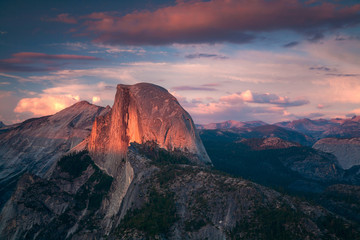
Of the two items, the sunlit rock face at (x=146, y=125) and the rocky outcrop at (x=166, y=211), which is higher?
the sunlit rock face at (x=146, y=125)

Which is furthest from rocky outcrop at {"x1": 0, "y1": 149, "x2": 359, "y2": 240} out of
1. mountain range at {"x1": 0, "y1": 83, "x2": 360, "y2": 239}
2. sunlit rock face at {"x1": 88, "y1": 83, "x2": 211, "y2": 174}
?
sunlit rock face at {"x1": 88, "y1": 83, "x2": 211, "y2": 174}

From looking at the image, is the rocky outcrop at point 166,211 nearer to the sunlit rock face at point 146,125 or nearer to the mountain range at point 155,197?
the mountain range at point 155,197

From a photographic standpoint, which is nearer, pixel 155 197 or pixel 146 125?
pixel 155 197

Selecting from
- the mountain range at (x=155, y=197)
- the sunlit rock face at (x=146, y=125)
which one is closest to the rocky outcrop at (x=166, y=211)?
the mountain range at (x=155, y=197)

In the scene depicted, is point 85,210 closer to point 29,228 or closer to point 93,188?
point 93,188

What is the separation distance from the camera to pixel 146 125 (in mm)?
167125

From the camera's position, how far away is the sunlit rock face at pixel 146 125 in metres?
164

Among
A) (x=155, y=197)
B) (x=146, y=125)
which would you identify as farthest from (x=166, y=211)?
(x=146, y=125)

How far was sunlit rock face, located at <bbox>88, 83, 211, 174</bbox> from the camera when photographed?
16400 centimetres

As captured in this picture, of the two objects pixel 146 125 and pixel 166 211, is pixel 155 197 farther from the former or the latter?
pixel 146 125

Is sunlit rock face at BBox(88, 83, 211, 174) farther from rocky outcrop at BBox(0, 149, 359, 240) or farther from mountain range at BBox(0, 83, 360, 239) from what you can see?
rocky outcrop at BBox(0, 149, 359, 240)

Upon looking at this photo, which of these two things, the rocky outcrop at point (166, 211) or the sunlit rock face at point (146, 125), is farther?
the sunlit rock face at point (146, 125)

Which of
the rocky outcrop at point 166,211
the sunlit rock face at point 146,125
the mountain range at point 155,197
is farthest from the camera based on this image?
the sunlit rock face at point 146,125

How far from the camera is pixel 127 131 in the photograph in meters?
176
